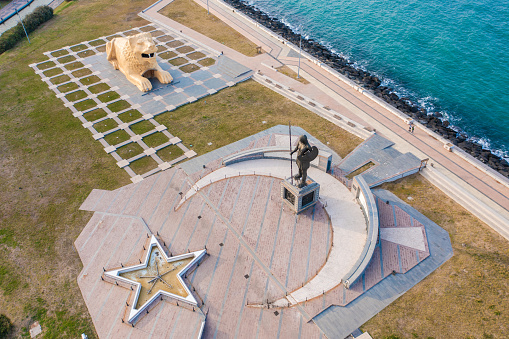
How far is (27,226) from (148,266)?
13.6 m

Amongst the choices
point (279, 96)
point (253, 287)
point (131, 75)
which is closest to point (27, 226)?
point (253, 287)

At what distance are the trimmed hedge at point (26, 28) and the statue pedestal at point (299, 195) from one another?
59.7 metres

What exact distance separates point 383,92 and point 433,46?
68.1 ft

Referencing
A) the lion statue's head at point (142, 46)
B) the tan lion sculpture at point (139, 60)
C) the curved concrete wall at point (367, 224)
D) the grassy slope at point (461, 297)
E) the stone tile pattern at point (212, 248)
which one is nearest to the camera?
the grassy slope at point (461, 297)

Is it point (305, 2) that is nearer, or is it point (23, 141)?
point (23, 141)

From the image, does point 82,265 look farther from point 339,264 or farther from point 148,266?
point 339,264

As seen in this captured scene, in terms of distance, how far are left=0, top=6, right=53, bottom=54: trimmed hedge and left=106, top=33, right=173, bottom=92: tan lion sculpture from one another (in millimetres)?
23556

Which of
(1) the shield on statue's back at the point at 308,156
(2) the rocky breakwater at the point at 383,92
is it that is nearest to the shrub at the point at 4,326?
(1) the shield on statue's back at the point at 308,156

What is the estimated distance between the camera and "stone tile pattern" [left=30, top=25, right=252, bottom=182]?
43438 millimetres

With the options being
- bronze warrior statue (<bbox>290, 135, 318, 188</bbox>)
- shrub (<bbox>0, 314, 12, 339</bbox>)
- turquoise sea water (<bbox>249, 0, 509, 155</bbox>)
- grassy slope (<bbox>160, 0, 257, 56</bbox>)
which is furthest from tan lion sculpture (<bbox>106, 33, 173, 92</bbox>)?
shrub (<bbox>0, 314, 12, 339</bbox>)

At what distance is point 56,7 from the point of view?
82.4m

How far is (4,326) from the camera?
87.1 ft

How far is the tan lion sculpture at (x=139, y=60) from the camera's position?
49844mm

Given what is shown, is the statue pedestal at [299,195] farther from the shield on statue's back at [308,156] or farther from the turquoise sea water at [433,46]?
the turquoise sea water at [433,46]
